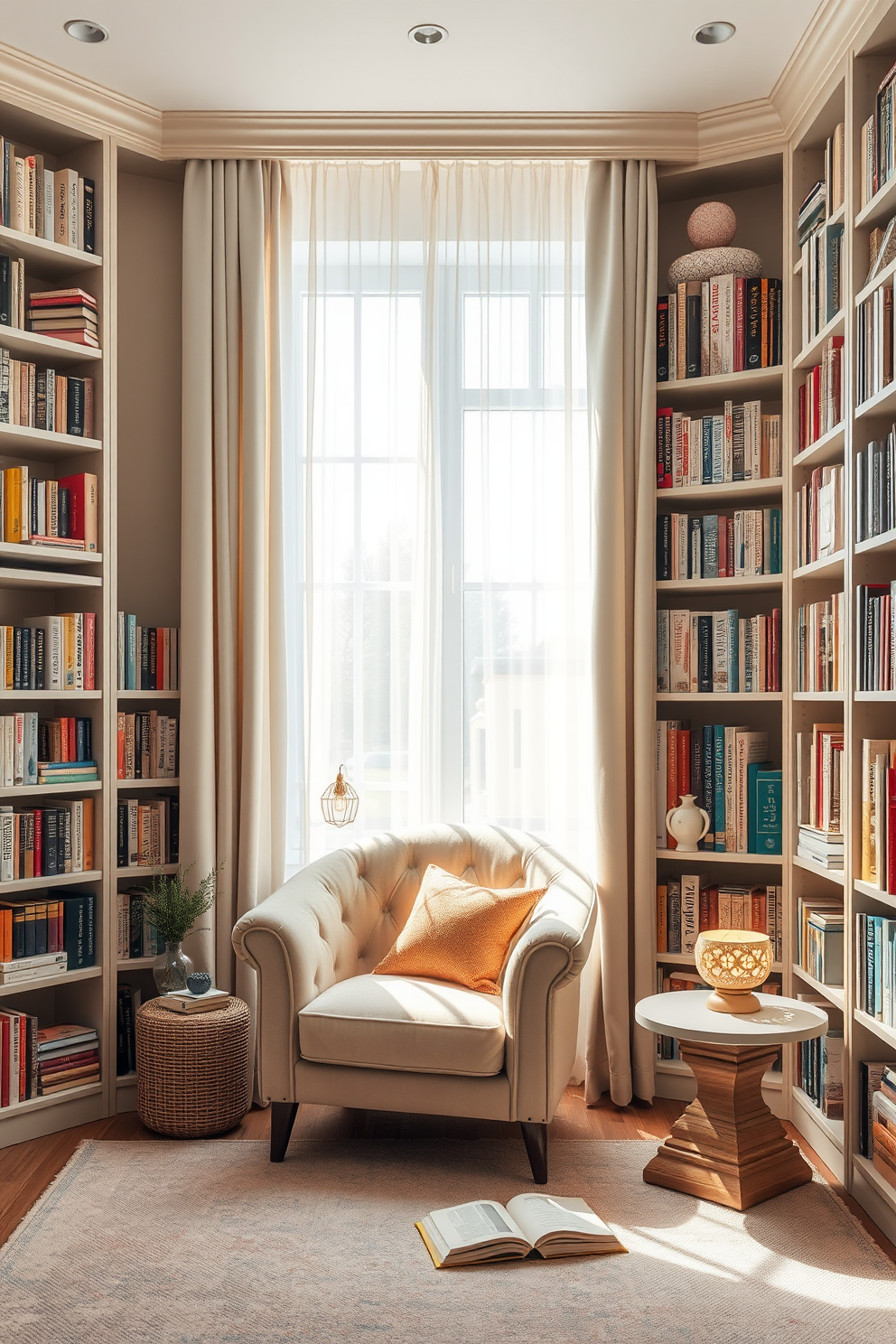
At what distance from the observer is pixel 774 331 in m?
3.37

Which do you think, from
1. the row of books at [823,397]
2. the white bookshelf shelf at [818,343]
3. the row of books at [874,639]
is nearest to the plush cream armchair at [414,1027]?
the row of books at [874,639]

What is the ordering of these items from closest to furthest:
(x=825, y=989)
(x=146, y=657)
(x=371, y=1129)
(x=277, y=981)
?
(x=277, y=981), (x=825, y=989), (x=371, y=1129), (x=146, y=657)

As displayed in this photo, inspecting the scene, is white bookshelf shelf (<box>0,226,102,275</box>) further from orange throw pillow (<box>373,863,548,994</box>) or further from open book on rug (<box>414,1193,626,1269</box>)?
open book on rug (<box>414,1193,626,1269</box>)

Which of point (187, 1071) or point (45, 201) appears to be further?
point (45, 201)

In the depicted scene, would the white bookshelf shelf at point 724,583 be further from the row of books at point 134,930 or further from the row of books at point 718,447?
the row of books at point 134,930

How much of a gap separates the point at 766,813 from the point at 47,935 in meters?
2.22

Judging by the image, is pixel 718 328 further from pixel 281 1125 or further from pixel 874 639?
pixel 281 1125

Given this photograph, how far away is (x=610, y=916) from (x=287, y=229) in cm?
249

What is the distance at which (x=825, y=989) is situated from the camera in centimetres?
289

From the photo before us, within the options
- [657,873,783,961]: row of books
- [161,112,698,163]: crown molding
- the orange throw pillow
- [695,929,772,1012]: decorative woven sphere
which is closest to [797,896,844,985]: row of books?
[657,873,783,961]: row of books

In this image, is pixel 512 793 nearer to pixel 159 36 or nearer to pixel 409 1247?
pixel 409 1247

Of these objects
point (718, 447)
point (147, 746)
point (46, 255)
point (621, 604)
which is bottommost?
point (147, 746)

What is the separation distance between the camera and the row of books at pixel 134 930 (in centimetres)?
338

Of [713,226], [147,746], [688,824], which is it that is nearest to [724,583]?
[688,824]
